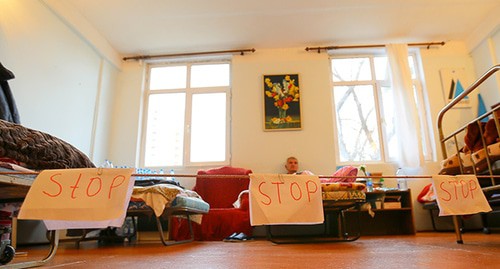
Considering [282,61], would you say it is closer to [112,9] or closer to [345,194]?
[112,9]

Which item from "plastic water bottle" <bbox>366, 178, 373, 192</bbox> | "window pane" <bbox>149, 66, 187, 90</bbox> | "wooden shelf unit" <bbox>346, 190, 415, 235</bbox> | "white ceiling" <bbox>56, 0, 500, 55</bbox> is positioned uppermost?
"white ceiling" <bbox>56, 0, 500, 55</bbox>

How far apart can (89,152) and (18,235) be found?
59.5 inches

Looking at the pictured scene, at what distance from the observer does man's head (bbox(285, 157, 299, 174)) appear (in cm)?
470

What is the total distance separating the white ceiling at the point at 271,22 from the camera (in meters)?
4.32

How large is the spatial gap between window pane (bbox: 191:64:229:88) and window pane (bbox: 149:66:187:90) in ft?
0.58

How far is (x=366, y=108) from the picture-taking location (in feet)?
17.2

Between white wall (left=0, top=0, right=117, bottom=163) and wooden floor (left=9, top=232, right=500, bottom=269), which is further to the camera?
white wall (left=0, top=0, right=117, bottom=163)

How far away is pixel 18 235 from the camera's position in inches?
126

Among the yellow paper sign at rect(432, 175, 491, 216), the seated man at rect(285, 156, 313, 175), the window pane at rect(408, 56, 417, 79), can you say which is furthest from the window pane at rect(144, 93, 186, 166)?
the yellow paper sign at rect(432, 175, 491, 216)

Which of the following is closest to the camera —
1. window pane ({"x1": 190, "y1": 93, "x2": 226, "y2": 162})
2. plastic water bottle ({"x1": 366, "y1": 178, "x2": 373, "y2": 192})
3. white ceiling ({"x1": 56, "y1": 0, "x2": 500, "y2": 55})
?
plastic water bottle ({"x1": 366, "y1": 178, "x2": 373, "y2": 192})

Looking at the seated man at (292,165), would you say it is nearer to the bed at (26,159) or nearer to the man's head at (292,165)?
the man's head at (292,165)

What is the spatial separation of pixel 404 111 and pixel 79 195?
467 centimetres

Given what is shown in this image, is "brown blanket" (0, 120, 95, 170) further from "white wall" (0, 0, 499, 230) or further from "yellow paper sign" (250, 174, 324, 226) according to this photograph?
"white wall" (0, 0, 499, 230)

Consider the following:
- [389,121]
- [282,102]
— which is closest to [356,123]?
[389,121]
